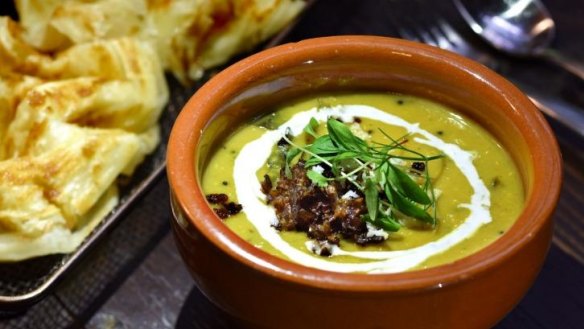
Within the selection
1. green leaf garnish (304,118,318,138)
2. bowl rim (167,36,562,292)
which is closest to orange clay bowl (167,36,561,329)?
bowl rim (167,36,562,292)

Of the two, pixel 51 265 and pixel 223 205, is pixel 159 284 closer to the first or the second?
pixel 51 265

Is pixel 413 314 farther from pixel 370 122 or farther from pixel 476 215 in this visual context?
pixel 370 122

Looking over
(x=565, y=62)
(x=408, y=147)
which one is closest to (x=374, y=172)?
(x=408, y=147)

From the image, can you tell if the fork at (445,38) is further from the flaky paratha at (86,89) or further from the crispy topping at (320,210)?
the crispy topping at (320,210)

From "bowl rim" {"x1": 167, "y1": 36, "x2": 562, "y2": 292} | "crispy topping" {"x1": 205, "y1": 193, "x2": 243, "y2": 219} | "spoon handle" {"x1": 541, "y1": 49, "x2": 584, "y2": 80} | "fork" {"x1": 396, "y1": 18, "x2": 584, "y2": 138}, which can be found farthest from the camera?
"fork" {"x1": 396, "y1": 18, "x2": 584, "y2": 138}

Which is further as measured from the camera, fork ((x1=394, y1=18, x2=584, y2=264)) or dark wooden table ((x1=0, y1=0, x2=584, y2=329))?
fork ((x1=394, y1=18, x2=584, y2=264))

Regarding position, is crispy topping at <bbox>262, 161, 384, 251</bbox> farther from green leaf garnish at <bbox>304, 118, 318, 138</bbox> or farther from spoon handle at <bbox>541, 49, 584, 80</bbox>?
spoon handle at <bbox>541, 49, 584, 80</bbox>

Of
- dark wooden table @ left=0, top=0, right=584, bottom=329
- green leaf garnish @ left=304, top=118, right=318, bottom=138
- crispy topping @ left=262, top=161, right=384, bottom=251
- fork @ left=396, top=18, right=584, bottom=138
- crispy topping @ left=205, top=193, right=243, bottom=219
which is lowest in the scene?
dark wooden table @ left=0, top=0, right=584, bottom=329
